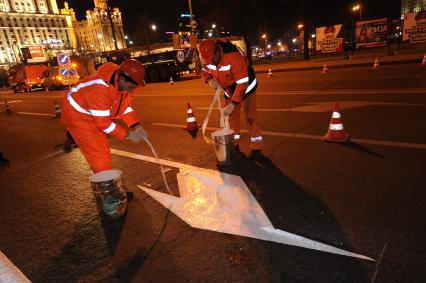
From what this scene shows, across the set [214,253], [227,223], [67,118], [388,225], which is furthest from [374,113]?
[67,118]

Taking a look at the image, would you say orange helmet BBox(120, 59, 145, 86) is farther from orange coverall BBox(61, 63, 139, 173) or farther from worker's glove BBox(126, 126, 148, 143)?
worker's glove BBox(126, 126, 148, 143)

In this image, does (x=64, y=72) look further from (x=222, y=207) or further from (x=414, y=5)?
(x=414, y=5)

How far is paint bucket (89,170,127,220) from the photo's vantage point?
3.60 m

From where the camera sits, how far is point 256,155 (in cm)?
518

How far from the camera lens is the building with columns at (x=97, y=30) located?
460 feet

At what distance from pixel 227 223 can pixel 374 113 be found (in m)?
5.04

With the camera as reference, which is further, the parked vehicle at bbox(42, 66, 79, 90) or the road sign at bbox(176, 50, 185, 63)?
the parked vehicle at bbox(42, 66, 79, 90)

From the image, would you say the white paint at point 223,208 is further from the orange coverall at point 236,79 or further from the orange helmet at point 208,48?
the orange helmet at point 208,48

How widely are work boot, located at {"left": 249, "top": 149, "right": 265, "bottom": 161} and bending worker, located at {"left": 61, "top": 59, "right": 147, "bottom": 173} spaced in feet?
6.37

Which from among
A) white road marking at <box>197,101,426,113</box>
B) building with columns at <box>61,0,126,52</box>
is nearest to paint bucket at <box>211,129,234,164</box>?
white road marking at <box>197,101,426,113</box>

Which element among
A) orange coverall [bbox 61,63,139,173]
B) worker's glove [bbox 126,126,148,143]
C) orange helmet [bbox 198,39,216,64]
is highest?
orange helmet [bbox 198,39,216,64]

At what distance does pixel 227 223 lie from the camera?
3236mm

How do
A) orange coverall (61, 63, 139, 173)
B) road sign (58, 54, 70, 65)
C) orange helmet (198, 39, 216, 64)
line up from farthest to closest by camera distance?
1. road sign (58, 54, 70, 65)
2. orange helmet (198, 39, 216, 64)
3. orange coverall (61, 63, 139, 173)

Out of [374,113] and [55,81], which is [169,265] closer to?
[374,113]
